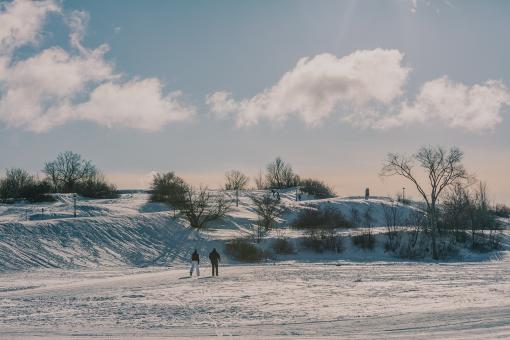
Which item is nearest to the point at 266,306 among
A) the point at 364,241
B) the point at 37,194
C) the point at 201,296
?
the point at 201,296

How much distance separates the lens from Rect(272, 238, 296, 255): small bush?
5462cm

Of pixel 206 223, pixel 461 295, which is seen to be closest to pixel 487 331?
pixel 461 295

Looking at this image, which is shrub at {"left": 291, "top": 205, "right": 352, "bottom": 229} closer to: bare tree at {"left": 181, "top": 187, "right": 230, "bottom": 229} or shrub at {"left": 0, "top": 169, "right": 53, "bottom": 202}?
bare tree at {"left": 181, "top": 187, "right": 230, "bottom": 229}

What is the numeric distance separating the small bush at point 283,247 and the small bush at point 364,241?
22.0ft

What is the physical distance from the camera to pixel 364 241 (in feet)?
189

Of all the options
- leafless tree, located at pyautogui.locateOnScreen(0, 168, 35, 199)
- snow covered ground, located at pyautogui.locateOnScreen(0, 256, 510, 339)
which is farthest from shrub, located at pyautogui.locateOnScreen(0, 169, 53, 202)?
snow covered ground, located at pyautogui.locateOnScreen(0, 256, 510, 339)

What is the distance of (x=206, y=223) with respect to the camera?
61.1 m

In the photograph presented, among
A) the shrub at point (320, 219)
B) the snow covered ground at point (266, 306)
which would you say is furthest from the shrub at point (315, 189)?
the snow covered ground at point (266, 306)

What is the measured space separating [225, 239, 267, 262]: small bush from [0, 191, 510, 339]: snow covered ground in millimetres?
970

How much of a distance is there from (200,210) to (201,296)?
36779mm

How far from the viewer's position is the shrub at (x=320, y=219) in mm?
63822

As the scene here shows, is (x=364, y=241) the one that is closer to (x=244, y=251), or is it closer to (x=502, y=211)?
(x=244, y=251)

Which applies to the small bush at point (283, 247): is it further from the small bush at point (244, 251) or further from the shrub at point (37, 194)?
the shrub at point (37, 194)

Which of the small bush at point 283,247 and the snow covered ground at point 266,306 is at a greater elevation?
the small bush at point 283,247
